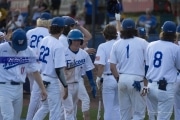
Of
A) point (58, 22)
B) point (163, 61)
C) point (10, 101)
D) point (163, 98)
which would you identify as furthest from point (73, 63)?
point (10, 101)

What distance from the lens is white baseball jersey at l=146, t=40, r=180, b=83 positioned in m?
12.8

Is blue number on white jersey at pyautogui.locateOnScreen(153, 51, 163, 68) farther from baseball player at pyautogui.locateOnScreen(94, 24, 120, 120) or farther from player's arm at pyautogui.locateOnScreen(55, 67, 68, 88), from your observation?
baseball player at pyautogui.locateOnScreen(94, 24, 120, 120)

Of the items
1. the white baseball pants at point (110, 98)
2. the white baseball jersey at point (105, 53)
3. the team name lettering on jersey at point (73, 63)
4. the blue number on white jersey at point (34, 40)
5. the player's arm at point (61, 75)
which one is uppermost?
the blue number on white jersey at point (34, 40)

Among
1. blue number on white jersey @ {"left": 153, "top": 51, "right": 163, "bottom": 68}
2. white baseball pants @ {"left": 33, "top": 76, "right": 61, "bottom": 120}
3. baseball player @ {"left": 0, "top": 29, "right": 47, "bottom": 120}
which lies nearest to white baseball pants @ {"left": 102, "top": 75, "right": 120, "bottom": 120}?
white baseball pants @ {"left": 33, "top": 76, "right": 61, "bottom": 120}

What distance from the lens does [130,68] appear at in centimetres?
1359

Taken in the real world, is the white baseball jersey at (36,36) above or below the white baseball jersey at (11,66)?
above

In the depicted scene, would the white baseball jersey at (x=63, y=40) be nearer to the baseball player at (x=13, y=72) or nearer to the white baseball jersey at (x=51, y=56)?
the white baseball jersey at (x=51, y=56)

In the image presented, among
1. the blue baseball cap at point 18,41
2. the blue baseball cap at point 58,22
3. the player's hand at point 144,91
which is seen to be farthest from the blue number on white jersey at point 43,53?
the player's hand at point 144,91

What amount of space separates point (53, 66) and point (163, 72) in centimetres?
209

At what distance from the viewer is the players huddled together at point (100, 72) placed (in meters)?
12.3

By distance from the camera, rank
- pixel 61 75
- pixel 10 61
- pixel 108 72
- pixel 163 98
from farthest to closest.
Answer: pixel 108 72, pixel 61 75, pixel 163 98, pixel 10 61

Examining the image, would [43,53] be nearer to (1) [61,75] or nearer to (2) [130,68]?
(1) [61,75]

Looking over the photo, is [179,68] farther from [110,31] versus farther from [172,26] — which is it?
[110,31]

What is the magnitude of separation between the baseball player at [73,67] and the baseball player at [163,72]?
169 centimetres
